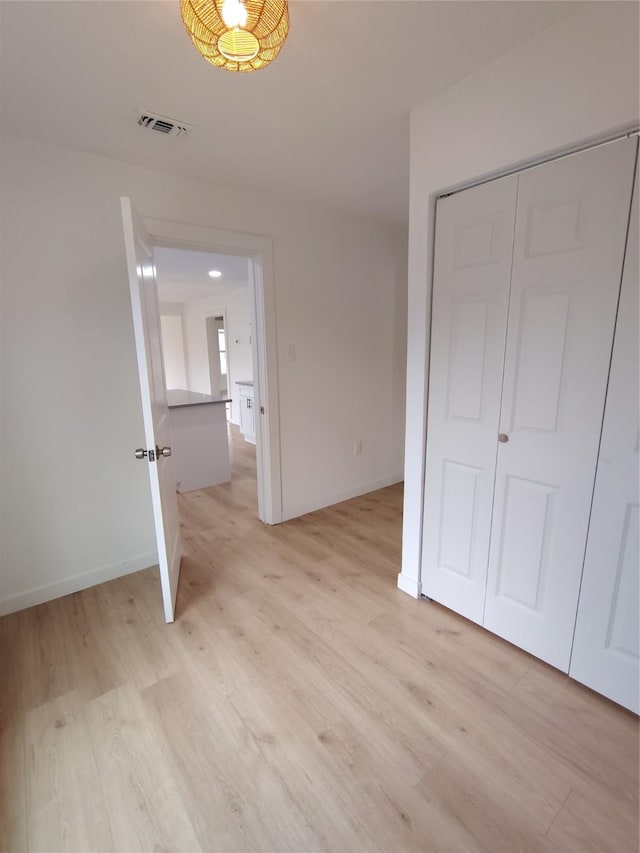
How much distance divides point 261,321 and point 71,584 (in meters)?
2.02

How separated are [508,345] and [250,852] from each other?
74.0 inches

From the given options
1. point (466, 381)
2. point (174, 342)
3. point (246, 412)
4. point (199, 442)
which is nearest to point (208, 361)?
point (174, 342)

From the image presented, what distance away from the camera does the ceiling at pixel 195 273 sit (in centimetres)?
382

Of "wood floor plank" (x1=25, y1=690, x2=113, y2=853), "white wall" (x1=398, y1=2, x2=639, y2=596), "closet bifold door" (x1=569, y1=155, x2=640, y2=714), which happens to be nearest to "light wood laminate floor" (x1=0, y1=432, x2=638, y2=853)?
"wood floor plank" (x1=25, y1=690, x2=113, y2=853)

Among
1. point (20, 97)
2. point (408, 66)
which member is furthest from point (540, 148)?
point (20, 97)

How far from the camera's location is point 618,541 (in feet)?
4.55

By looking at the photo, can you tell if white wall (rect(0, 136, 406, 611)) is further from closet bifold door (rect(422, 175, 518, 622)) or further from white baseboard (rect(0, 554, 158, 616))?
closet bifold door (rect(422, 175, 518, 622))

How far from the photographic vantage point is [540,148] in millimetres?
1390

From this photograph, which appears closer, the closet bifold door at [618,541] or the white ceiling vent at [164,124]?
the closet bifold door at [618,541]

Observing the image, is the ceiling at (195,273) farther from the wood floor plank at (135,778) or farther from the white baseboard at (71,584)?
the wood floor plank at (135,778)

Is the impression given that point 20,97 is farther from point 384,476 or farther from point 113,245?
point 384,476

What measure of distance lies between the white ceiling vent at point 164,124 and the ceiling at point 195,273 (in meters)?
0.96

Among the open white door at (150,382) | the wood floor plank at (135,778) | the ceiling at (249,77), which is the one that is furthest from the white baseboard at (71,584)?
the ceiling at (249,77)

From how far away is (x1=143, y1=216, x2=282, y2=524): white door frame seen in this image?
2318mm
